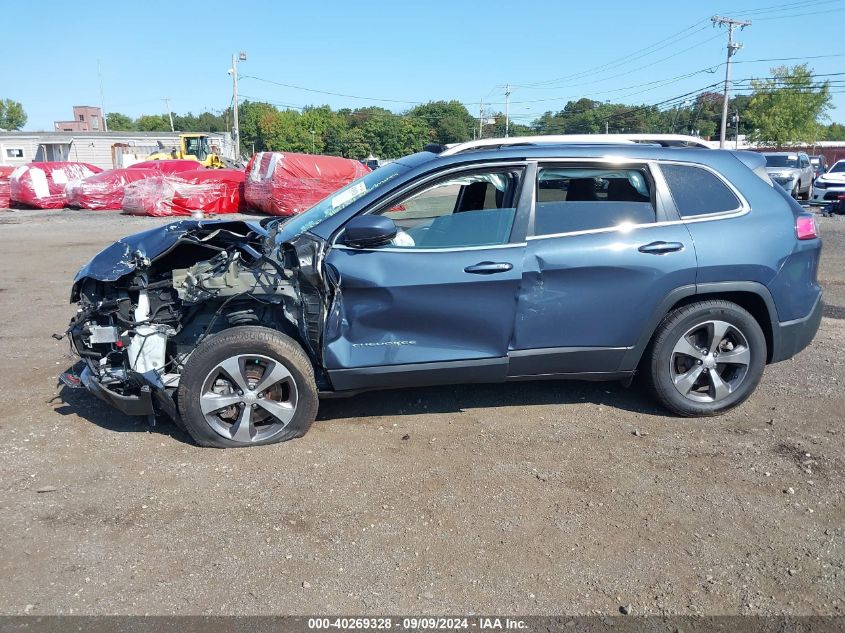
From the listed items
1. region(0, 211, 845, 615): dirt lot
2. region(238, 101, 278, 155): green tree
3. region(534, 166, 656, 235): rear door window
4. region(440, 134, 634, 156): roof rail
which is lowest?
region(0, 211, 845, 615): dirt lot

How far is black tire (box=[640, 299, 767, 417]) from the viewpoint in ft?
14.3

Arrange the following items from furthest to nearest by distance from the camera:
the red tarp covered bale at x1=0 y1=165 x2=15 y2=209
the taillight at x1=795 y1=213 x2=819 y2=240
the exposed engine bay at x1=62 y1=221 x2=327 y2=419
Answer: the red tarp covered bale at x1=0 y1=165 x2=15 y2=209, the taillight at x1=795 y1=213 x2=819 y2=240, the exposed engine bay at x1=62 y1=221 x2=327 y2=419

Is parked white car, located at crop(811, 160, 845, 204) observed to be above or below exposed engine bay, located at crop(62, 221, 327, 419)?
above

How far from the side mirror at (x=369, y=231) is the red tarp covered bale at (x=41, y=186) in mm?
23328

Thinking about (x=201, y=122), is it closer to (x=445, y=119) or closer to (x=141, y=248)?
(x=445, y=119)

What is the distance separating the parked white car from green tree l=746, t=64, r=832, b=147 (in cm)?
4459

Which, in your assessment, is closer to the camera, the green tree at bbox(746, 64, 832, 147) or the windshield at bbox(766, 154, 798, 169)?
the windshield at bbox(766, 154, 798, 169)

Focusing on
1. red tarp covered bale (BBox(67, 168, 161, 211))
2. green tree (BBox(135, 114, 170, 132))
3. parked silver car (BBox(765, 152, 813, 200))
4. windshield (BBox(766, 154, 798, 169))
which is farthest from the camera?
green tree (BBox(135, 114, 170, 132))

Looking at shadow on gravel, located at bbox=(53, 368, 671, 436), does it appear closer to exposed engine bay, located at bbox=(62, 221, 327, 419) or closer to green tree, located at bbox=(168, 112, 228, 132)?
exposed engine bay, located at bbox=(62, 221, 327, 419)

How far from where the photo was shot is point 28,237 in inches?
619

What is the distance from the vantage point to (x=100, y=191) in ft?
74.9

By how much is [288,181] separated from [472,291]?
16.5m

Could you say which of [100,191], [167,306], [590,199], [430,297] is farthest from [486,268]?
[100,191]

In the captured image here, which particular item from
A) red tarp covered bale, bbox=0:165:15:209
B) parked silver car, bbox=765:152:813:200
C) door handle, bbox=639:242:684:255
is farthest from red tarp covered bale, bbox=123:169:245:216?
door handle, bbox=639:242:684:255
